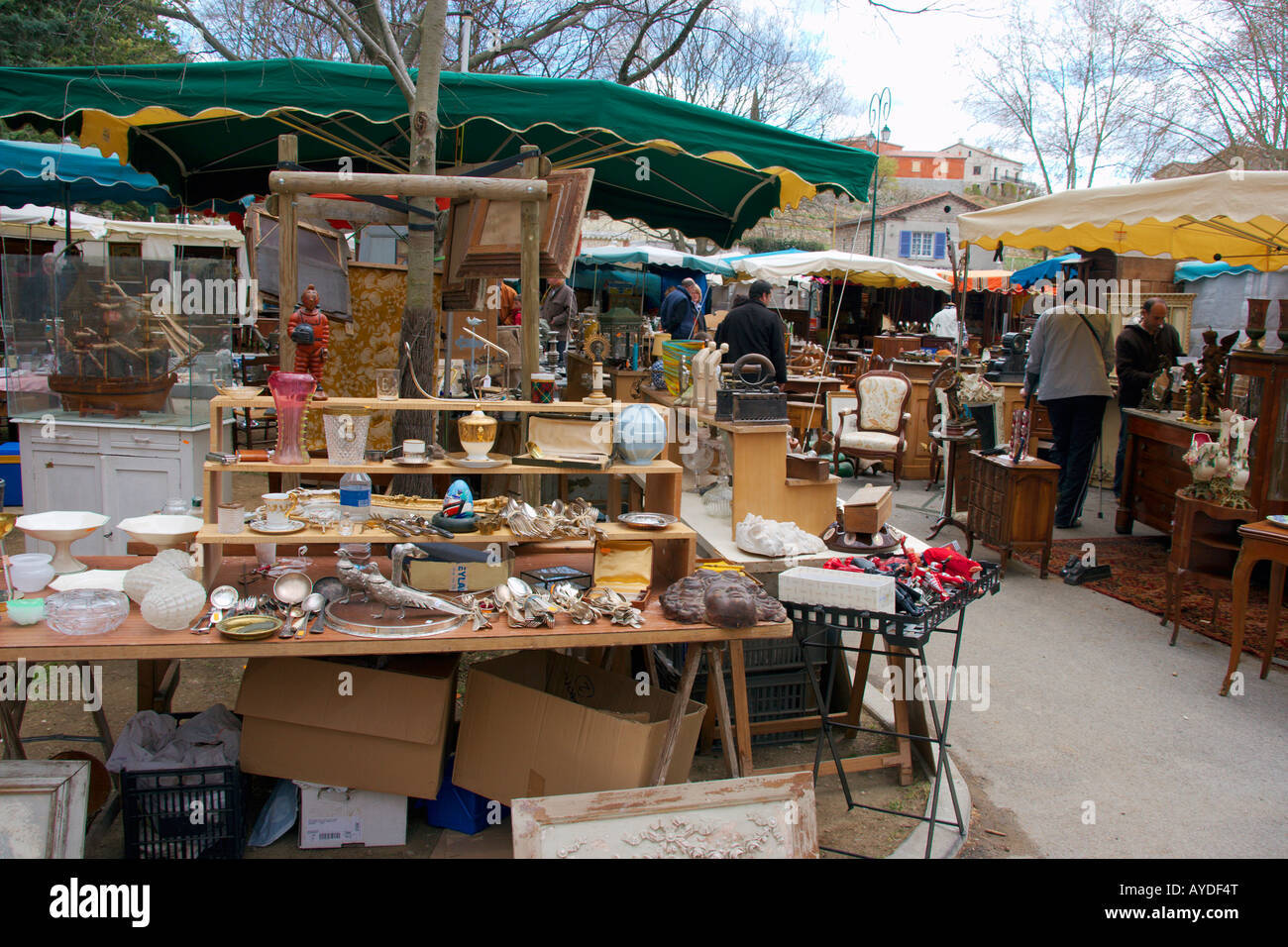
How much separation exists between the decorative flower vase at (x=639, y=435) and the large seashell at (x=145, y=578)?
1.71 meters

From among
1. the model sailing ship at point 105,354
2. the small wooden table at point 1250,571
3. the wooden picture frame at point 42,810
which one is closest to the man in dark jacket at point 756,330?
the small wooden table at point 1250,571

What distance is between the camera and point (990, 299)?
23078mm

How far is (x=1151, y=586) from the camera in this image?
22.0 ft

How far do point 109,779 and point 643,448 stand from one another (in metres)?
2.52

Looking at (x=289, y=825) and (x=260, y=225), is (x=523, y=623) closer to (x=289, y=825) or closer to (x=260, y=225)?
(x=289, y=825)

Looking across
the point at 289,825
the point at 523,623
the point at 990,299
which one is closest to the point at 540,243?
the point at 523,623

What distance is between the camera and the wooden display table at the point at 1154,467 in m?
7.25

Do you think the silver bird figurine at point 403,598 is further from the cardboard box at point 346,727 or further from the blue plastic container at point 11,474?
the blue plastic container at point 11,474

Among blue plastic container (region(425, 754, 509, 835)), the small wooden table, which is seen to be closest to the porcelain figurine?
blue plastic container (region(425, 754, 509, 835))

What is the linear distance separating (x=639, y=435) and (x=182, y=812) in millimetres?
2177

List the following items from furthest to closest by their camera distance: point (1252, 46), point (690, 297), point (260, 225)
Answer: point (1252, 46)
point (690, 297)
point (260, 225)

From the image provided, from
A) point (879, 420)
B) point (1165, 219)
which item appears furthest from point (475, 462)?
point (879, 420)

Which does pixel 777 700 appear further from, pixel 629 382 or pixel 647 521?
pixel 629 382

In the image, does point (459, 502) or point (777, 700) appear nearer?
point (459, 502)
